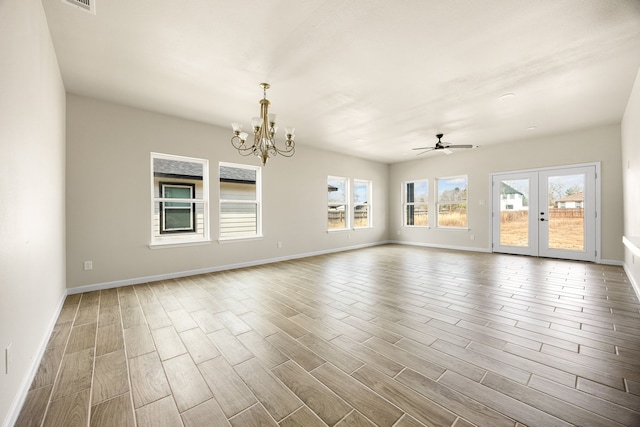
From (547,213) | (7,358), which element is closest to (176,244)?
(7,358)

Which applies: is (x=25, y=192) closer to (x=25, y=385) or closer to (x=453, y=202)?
(x=25, y=385)

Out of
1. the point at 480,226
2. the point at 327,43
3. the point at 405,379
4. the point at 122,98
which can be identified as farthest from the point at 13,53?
the point at 480,226

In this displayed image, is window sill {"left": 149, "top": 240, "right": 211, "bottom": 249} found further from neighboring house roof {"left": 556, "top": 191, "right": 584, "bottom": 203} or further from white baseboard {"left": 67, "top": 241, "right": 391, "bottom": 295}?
neighboring house roof {"left": 556, "top": 191, "right": 584, "bottom": 203}

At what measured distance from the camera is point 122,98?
3809 mm

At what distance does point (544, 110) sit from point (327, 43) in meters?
3.99

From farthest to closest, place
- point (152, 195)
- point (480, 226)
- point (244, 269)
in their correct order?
point (480, 226)
point (244, 269)
point (152, 195)

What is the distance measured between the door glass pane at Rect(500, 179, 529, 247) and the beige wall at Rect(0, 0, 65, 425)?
26.9 ft

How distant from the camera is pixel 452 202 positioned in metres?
7.58

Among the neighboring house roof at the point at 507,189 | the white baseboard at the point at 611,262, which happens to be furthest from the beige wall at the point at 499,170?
the neighboring house roof at the point at 507,189

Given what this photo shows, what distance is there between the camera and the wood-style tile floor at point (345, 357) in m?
1.47

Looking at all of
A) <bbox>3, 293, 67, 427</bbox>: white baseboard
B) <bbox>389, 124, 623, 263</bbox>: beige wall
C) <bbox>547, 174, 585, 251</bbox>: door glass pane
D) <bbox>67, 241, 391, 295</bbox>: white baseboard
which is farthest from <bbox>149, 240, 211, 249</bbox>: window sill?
<bbox>547, 174, 585, 251</bbox>: door glass pane

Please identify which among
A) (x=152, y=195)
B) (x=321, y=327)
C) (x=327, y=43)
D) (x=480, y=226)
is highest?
(x=327, y=43)

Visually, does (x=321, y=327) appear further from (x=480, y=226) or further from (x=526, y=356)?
(x=480, y=226)

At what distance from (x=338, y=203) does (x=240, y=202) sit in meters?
3.09
